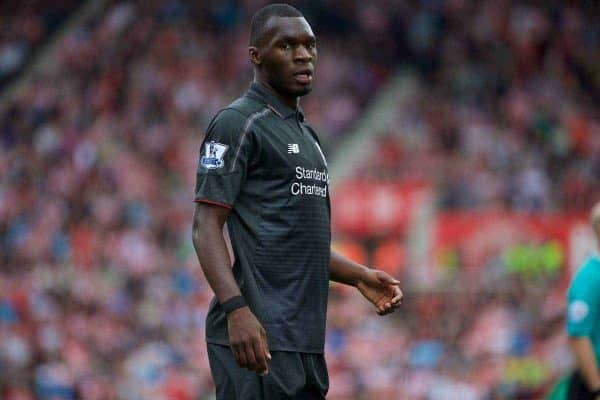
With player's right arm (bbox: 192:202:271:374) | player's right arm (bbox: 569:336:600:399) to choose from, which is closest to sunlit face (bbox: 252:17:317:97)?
player's right arm (bbox: 192:202:271:374)

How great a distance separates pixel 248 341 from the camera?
3.75 metres

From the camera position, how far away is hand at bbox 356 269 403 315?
14.4ft

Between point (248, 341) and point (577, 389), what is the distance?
310cm

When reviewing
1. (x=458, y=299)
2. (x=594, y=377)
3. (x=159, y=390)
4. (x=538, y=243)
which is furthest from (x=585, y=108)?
(x=594, y=377)

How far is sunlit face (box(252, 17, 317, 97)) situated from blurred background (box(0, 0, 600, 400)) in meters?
7.17

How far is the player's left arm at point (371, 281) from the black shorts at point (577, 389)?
2242 millimetres

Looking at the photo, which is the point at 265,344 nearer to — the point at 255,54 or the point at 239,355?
the point at 239,355

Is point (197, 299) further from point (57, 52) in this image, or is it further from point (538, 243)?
point (57, 52)

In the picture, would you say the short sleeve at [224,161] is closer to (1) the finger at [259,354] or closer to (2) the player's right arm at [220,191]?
(2) the player's right arm at [220,191]

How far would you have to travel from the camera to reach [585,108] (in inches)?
608

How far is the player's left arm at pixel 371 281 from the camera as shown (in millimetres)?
4395

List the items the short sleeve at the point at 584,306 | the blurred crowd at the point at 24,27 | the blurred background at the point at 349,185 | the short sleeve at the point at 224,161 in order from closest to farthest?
1. the short sleeve at the point at 224,161
2. the short sleeve at the point at 584,306
3. the blurred background at the point at 349,185
4. the blurred crowd at the point at 24,27

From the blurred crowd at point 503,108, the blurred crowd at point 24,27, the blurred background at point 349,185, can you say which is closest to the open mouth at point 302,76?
the blurred background at point 349,185

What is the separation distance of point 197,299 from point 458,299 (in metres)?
3.01
